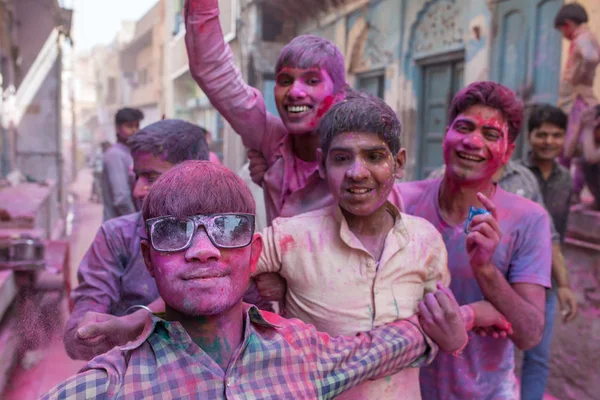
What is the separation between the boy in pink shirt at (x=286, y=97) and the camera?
1.89 m

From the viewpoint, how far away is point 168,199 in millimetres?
1227

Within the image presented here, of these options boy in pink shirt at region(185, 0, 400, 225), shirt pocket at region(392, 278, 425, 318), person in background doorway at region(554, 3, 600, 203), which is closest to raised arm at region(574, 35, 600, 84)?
person in background doorway at region(554, 3, 600, 203)

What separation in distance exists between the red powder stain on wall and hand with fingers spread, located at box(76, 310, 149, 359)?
0.45 meters

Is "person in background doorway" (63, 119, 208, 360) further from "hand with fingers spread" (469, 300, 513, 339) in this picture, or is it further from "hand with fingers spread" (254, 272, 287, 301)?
"hand with fingers spread" (469, 300, 513, 339)

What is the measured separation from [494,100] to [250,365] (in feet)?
4.39

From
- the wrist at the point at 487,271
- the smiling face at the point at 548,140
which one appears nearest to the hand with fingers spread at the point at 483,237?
the wrist at the point at 487,271

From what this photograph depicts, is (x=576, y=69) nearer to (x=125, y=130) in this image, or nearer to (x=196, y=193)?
(x=125, y=130)

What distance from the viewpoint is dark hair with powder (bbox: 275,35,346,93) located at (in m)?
2.00

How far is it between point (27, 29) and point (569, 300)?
10.1 m

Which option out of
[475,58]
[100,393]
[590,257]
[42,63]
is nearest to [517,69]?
[475,58]

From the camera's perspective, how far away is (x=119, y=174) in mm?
4441

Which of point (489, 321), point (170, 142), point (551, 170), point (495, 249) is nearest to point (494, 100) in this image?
point (495, 249)

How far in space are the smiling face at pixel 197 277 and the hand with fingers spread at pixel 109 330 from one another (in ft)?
0.81

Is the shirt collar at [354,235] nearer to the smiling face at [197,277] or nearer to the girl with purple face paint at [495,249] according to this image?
the girl with purple face paint at [495,249]
